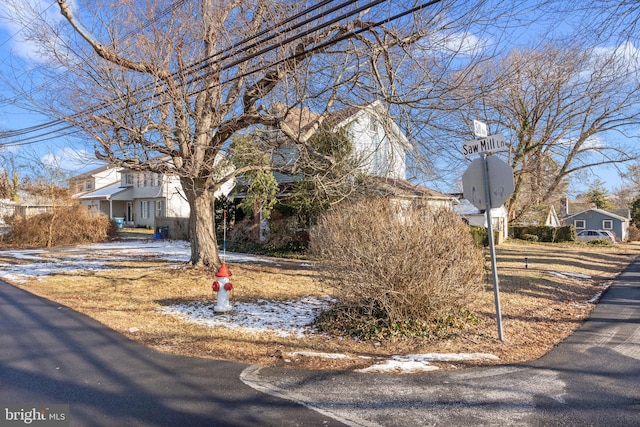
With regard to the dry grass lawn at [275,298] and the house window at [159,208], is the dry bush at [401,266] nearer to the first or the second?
the dry grass lawn at [275,298]

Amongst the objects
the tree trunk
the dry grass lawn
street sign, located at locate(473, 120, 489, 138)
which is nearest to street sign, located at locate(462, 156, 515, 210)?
street sign, located at locate(473, 120, 489, 138)

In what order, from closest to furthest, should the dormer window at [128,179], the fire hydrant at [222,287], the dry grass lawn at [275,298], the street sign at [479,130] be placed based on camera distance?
1. the dry grass lawn at [275,298]
2. the street sign at [479,130]
3. the fire hydrant at [222,287]
4. the dormer window at [128,179]

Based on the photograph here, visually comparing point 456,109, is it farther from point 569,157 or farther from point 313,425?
point 569,157

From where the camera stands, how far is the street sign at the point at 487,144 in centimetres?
625

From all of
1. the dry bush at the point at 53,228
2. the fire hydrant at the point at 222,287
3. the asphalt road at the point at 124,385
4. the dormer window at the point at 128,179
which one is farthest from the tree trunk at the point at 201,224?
the dormer window at the point at 128,179

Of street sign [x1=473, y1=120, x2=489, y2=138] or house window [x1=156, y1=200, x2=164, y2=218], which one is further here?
house window [x1=156, y1=200, x2=164, y2=218]

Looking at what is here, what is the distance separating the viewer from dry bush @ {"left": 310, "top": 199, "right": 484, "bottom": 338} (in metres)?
6.33

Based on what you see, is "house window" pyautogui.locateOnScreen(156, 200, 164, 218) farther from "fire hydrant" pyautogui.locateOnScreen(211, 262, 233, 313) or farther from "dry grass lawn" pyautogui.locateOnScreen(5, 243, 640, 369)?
"fire hydrant" pyautogui.locateOnScreen(211, 262, 233, 313)

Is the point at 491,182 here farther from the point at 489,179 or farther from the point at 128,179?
the point at 128,179

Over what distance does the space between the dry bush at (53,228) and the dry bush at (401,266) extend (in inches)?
808

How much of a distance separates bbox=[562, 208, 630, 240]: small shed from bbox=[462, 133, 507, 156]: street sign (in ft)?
173

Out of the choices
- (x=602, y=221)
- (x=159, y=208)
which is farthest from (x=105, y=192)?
(x=602, y=221)

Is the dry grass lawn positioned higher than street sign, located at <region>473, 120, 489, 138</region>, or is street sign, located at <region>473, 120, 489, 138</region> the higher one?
street sign, located at <region>473, 120, 489, 138</region>

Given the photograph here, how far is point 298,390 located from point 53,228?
22358 millimetres
